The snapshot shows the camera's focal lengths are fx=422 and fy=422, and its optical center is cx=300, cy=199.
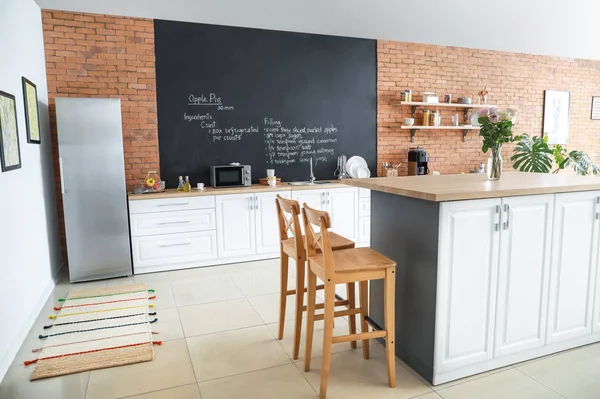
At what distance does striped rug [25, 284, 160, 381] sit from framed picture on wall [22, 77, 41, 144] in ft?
4.84

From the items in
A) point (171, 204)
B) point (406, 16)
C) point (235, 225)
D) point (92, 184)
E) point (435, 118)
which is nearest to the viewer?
point (92, 184)

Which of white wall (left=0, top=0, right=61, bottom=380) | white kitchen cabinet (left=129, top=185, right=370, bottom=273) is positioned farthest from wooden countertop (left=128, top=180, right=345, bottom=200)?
white wall (left=0, top=0, right=61, bottom=380)

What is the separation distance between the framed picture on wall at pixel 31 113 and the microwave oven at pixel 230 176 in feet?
5.82

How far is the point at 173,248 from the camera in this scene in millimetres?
4617

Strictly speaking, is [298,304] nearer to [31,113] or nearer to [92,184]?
[92,184]

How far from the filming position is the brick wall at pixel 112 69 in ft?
14.8

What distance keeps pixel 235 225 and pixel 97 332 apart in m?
1.98

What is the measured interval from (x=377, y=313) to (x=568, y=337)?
122 cm

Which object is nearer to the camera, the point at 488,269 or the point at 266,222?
the point at 488,269

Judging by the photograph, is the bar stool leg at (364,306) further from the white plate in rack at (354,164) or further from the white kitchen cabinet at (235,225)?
the white plate in rack at (354,164)

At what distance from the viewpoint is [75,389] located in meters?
2.38

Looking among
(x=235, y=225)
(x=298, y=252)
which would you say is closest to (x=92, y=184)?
(x=235, y=225)

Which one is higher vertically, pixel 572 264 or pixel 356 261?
pixel 356 261

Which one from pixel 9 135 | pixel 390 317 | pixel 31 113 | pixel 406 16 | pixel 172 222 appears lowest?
pixel 390 317
